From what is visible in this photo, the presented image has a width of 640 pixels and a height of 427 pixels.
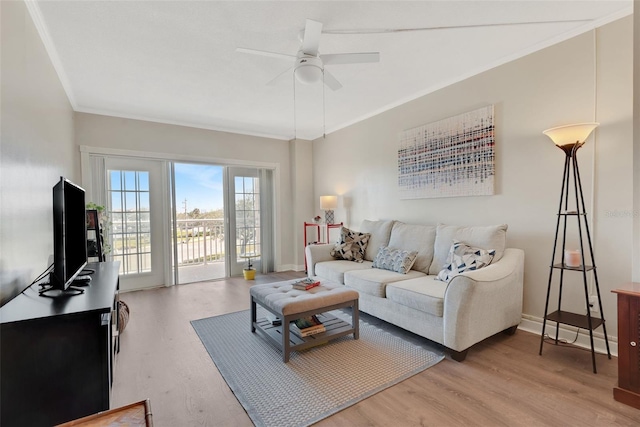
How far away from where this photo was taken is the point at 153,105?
12.8ft

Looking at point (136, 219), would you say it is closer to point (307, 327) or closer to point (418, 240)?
point (307, 327)

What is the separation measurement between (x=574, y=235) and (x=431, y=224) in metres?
1.36

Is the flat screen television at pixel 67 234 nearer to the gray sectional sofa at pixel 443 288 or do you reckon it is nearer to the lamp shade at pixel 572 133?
the gray sectional sofa at pixel 443 288

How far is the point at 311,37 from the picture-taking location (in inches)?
83.3

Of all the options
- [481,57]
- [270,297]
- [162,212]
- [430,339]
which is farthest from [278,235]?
[481,57]

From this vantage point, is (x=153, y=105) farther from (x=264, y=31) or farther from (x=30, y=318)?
(x=30, y=318)

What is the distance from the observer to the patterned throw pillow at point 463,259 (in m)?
2.55

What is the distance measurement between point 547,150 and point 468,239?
1008 mm

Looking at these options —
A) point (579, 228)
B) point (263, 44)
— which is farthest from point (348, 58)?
point (579, 228)

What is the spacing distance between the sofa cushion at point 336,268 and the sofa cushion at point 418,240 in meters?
0.47

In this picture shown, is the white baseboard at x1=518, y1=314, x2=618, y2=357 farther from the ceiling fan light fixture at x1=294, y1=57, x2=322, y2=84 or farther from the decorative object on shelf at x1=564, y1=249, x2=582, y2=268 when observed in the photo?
the ceiling fan light fixture at x1=294, y1=57, x2=322, y2=84

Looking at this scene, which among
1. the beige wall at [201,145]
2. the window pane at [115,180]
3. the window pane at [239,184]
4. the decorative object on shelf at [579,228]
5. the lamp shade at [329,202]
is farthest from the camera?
the window pane at [239,184]

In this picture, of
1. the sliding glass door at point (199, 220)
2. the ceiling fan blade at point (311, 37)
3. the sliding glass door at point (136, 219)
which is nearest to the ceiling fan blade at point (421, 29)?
the ceiling fan blade at point (311, 37)

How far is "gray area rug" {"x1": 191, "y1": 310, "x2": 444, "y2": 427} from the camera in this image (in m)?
1.75
